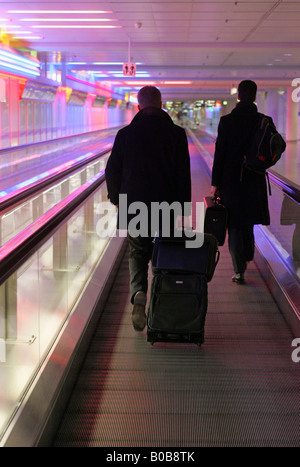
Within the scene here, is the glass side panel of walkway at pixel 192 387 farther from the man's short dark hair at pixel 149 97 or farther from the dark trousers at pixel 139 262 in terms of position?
the man's short dark hair at pixel 149 97

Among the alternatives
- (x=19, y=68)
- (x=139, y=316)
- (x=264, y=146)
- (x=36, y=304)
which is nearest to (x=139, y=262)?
(x=139, y=316)

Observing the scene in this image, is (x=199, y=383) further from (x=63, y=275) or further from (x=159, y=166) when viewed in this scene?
(x=63, y=275)

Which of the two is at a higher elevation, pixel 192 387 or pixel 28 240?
pixel 28 240

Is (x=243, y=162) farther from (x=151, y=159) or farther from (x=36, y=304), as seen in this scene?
(x=36, y=304)

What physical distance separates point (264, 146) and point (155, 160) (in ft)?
3.61

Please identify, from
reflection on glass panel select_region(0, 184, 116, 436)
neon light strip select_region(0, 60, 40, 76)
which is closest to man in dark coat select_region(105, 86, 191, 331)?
reflection on glass panel select_region(0, 184, 116, 436)

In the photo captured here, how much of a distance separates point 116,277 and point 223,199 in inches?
52.1

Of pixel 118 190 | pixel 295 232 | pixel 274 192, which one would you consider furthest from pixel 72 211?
pixel 274 192

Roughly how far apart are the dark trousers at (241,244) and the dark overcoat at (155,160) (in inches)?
46.0

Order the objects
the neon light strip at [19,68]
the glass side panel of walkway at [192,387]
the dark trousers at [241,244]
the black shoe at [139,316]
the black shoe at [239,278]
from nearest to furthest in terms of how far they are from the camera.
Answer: the glass side panel of walkway at [192,387] → the black shoe at [139,316] → the dark trousers at [241,244] → the black shoe at [239,278] → the neon light strip at [19,68]

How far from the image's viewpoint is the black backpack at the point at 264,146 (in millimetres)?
4465

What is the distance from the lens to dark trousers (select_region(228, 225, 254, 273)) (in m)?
4.84

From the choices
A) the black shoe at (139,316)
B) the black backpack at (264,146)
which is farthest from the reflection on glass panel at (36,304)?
the black backpack at (264,146)

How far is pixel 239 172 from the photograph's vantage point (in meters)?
4.67
